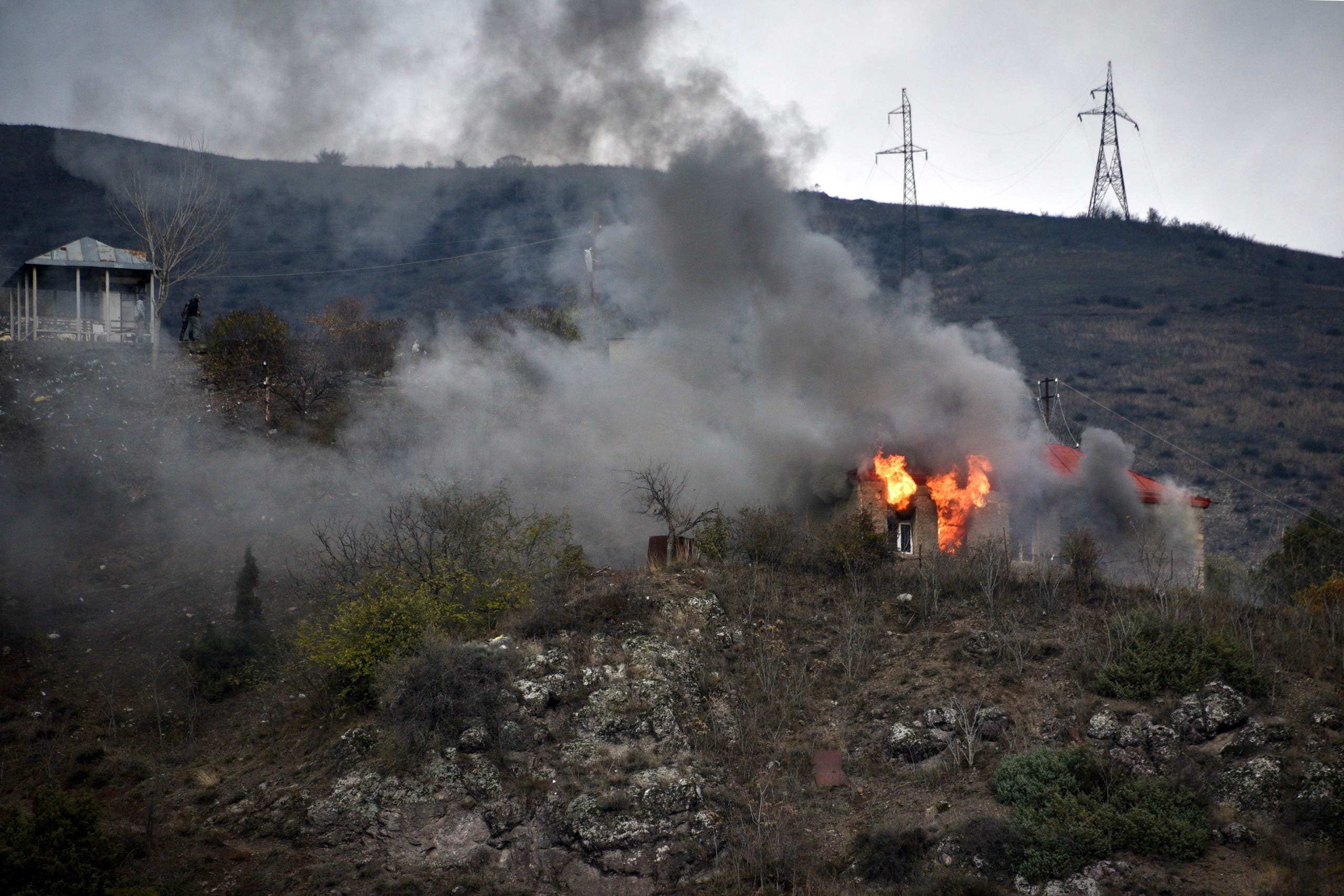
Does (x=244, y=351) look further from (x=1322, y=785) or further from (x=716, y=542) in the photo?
(x=1322, y=785)

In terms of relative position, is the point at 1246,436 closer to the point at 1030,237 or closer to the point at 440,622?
the point at 1030,237

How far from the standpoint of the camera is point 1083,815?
16.4 metres

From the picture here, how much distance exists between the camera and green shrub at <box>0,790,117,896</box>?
1391 centimetres

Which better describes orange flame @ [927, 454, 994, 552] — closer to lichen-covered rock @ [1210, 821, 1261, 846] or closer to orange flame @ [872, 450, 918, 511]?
orange flame @ [872, 450, 918, 511]

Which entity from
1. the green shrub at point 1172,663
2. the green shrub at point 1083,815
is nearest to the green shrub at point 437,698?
the green shrub at point 1083,815

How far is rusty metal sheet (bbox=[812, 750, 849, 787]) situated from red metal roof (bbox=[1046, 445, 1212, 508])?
15.0m

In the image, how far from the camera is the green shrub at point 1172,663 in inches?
756

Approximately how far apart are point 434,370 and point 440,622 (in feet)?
81.4

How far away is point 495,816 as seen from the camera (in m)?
17.7

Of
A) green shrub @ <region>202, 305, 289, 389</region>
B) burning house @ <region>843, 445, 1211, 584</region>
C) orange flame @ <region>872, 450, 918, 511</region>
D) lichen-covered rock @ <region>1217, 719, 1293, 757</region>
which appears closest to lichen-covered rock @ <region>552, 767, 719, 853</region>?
lichen-covered rock @ <region>1217, 719, 1293, 757</region>

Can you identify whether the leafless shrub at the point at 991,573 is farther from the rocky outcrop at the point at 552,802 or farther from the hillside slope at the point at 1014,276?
the hillside slope at the point at 1014,276

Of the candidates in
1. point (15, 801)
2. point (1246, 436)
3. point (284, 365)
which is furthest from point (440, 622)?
point (1246, 436)

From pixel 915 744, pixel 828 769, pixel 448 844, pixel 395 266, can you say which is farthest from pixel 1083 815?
pixel 395 266

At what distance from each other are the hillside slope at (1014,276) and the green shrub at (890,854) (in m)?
25.6
